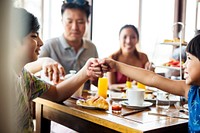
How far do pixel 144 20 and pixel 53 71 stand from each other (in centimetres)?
404

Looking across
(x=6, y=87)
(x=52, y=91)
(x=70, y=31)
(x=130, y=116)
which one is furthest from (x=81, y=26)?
(x=6, y=87)

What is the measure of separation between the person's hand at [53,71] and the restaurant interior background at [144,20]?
2741 mm

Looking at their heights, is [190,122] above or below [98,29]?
below

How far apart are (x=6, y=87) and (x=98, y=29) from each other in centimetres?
411

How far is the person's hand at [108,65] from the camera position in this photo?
1.58 m

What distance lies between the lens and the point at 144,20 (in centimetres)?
534

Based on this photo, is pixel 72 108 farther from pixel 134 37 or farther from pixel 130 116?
pixel 134 37

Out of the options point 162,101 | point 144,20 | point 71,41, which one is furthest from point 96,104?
point 144,20

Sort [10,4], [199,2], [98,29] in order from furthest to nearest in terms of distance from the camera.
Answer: [199,2] → [98,29] → [10,4]

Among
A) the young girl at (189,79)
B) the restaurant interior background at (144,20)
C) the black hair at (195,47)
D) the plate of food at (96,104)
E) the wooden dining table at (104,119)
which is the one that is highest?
the restaurant interior background at (144,20)

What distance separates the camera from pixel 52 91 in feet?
4.94

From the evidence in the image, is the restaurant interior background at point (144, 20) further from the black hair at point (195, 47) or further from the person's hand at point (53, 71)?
the black hair at point (195, 47)

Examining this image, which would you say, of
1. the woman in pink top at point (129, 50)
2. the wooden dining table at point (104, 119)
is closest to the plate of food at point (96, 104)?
the wooden dining table at point (104, 119)

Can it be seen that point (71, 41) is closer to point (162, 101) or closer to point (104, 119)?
point (162, 101)
